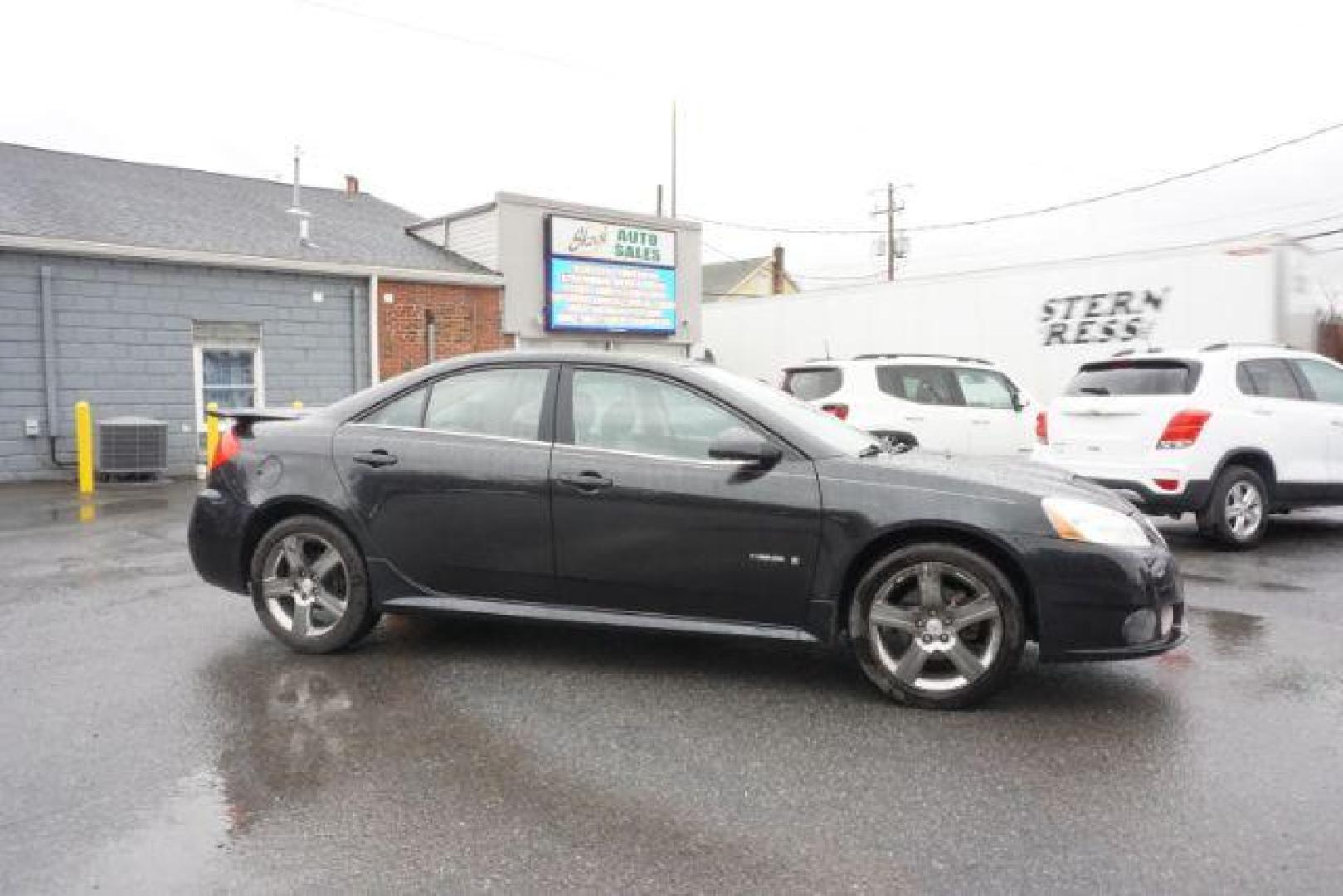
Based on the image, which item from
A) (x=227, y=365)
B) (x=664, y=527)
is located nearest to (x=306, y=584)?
(x=664, y=527)

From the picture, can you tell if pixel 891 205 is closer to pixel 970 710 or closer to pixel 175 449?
pixel 175 449

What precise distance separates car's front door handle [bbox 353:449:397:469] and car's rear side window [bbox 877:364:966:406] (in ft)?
23.3

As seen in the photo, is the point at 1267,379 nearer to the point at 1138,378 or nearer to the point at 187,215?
the point at 1138,378

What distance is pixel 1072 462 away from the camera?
851 centimetres

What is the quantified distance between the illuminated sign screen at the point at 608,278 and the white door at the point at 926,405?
955 cm

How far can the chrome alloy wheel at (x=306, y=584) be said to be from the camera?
489cm

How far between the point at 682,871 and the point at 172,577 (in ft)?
17.5

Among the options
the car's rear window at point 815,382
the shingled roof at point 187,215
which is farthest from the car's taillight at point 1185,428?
the shingled roof at point 187,215

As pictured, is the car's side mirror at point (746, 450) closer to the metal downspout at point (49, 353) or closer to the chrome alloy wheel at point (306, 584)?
the chrome alloy wheel at point (306, 584)

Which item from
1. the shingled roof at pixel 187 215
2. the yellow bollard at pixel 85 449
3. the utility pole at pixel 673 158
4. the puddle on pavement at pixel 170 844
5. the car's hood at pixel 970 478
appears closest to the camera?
the puddle on pavement at pixel 170 844

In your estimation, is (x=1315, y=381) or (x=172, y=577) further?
(x=1315, y=381)

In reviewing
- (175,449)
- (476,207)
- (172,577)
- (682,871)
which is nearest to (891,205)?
(476,207)

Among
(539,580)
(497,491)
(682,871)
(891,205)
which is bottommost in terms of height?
(682,871)

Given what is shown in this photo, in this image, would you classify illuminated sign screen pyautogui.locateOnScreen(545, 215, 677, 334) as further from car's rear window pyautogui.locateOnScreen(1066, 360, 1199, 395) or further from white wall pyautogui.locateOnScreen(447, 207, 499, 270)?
car's rear window pyautogui.locateOnScreen(1066, 360, 1199, 395)
